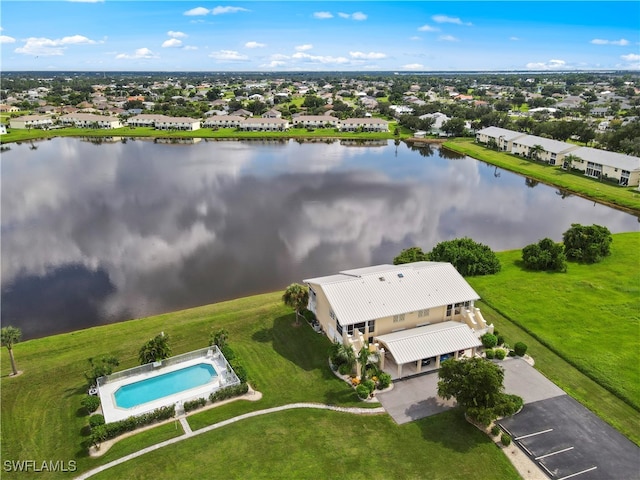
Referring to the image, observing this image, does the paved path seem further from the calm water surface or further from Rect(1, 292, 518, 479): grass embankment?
the calm water surface

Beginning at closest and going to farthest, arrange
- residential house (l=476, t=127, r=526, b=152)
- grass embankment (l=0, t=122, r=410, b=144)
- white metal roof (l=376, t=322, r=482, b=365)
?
white metal roof (l=376, t=322, r=482, b=365) < residential house (l=476, t=127, r=526, b=152) < grass embankment (l=0, t=122, r=410, b=144)

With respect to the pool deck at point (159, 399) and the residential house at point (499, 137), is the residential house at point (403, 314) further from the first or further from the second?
the residential house at point (499, 137)

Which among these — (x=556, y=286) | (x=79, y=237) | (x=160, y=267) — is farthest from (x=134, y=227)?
(x=556, y=286)

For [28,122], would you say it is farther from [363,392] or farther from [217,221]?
[363,392]

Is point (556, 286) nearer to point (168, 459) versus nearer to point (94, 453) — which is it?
point (168, 459)

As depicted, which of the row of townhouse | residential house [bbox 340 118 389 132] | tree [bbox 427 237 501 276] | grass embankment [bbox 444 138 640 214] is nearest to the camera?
tree [bbox 427 237 501 276]

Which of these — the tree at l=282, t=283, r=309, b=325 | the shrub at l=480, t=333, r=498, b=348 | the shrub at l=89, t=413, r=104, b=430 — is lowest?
the shrub at l=89, t=413, r=104, b=430

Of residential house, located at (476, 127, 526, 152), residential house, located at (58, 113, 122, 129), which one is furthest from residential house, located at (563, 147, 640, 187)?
residential house, located at (58, 113, 122, 129)

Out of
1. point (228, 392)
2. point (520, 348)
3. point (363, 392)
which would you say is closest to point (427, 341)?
point (363, 392)

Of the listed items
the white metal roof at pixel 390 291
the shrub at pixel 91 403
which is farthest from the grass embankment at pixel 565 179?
the shrub at pixel 91 403
